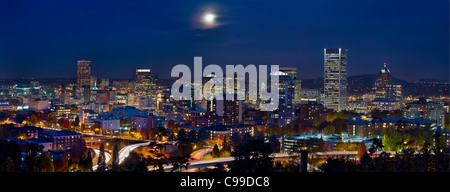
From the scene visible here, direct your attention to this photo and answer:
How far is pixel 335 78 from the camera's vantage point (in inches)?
1052

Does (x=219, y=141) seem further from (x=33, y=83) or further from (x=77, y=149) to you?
(x=33, y=83)

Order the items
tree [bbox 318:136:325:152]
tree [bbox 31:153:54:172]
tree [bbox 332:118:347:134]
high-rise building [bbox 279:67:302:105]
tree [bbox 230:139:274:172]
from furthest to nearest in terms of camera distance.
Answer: high-rise building [bbox 279:67:302:105]
tree [bbox 332:118:347:134]
tree [bbox 318:136:325:152]
tree [bbox 31:153:54:172]
tree [bbox 230:139:274:172]

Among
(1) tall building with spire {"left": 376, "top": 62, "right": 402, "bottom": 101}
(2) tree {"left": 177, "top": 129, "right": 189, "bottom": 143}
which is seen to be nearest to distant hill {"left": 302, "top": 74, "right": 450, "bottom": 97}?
(1) tall building with spire {"left": 376, "top": 62, "right": 402, "bottom": 101}

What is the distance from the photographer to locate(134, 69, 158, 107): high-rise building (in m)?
28.1

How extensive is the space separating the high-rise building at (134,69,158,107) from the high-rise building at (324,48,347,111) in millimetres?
10826

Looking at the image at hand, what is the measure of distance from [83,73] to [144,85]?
26.8 feet

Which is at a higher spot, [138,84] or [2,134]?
[138,84]

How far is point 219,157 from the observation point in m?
9.41

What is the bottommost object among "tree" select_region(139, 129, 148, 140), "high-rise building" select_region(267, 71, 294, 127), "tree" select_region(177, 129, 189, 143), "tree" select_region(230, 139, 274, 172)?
"tree" select_region(139, 129, 148, 140)

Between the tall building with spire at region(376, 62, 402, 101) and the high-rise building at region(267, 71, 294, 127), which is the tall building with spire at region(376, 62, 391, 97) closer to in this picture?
the tall building with spire at region(376, 62, 402, 101)
